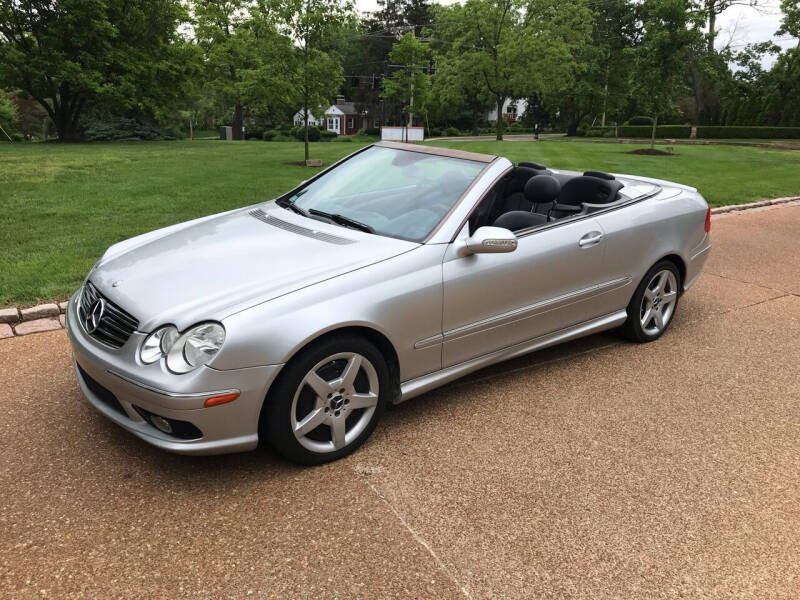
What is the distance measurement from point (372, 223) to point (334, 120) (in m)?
77.3

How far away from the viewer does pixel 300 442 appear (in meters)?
2.92

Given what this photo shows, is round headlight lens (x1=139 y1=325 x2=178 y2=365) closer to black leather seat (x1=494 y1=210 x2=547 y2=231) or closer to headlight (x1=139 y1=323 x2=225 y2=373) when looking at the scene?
headlight (x1=139 y1=323 x2=225 y2=373)

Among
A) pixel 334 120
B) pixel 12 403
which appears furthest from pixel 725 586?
pixel 334 120

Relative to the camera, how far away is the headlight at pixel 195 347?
2625 mm

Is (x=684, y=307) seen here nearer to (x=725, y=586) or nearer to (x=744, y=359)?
(x=744, y=359)

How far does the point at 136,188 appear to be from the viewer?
35.9ft

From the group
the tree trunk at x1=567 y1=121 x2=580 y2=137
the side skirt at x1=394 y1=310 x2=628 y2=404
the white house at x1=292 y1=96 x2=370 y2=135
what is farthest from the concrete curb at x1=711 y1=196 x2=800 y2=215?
the white house at x1=292 y1=96 x2=370 y2=135

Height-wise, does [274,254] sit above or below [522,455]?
above

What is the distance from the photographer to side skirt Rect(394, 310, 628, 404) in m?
3.34

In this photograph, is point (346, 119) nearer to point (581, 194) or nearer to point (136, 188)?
point (136, 188)

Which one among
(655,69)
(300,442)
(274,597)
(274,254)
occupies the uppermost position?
(655,69)

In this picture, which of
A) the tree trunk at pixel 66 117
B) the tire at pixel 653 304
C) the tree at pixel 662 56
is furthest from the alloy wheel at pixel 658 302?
the tree trunk at pixel 66 117

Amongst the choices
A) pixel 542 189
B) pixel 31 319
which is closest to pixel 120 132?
pixel 31 319

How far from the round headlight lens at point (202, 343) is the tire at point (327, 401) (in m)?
0.32
